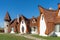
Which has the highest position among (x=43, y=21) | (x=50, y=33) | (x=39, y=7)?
(x=39, y=7)

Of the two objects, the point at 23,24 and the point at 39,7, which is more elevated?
the point at 39,7

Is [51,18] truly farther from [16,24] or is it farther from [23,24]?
[16,24]

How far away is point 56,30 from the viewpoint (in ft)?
119

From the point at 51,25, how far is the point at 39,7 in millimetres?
6703

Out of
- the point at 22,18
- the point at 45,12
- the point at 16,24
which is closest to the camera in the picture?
the point at 45,12

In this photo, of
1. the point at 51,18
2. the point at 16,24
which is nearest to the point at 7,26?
the point at 16,24

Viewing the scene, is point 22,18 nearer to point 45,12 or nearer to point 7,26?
point 7,26

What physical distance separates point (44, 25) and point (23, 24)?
882 inches

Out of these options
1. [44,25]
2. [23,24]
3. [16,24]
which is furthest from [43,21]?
[16,24]

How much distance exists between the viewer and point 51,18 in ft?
123

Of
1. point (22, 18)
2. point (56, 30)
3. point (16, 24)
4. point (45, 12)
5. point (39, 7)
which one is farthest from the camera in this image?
point (16, 24)

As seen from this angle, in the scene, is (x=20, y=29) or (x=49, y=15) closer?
(x=49, y=15)

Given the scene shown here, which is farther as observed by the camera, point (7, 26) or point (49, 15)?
point (7, 26)

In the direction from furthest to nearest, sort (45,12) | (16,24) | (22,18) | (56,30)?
1. (16,24)
2. (22,18)
3. (45,12)
4. (56,30)
